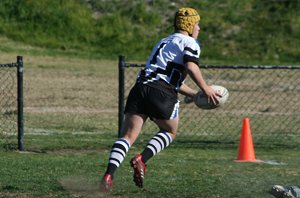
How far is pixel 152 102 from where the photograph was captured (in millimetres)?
8828

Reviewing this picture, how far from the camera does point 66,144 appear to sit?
13188 millimetres

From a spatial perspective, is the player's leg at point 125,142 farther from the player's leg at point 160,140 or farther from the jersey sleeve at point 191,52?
the jersey sleeve at point 191,52

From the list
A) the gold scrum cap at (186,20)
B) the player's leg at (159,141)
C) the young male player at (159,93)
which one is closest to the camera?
the young male player at (159,93)

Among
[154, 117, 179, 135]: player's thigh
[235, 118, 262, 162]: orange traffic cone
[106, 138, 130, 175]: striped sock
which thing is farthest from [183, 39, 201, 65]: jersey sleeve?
[235, 118, 262, 162]: orange traffic cone

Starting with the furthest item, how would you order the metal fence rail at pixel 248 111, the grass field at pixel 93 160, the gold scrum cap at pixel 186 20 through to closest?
the metal fence rail at pixel 248 111, the grass field at pixel 93 160, the gold scrum cap at pixel 186 20

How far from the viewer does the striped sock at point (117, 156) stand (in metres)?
8.74

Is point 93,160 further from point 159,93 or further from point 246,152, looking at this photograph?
point 159,93

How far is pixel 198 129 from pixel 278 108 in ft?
8.29

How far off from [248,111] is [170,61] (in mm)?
8214

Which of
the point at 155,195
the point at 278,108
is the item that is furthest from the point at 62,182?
the point at 278,108

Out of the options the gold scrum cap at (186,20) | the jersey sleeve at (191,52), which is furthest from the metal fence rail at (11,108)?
the jersey sleeve at (191,52)

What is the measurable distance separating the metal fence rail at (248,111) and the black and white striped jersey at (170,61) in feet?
13.2

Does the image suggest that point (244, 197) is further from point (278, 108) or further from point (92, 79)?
point (92, 79)

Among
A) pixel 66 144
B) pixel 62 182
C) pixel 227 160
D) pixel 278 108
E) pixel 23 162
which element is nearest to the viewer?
pixel 62 182
